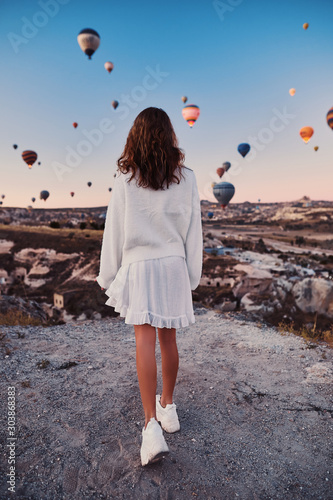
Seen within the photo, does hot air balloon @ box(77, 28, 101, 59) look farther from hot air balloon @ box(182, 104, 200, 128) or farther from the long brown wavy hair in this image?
the long brown wavy hair

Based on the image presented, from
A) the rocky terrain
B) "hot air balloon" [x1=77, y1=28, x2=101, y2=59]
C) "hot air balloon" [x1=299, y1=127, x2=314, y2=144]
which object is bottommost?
the rocky terrain

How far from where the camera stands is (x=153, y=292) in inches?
70.1

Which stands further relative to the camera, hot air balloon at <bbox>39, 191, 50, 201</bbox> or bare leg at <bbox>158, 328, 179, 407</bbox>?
hot air balloon at <bbox>39, 191, 50, 201</bbox>

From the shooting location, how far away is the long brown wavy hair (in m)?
1.76

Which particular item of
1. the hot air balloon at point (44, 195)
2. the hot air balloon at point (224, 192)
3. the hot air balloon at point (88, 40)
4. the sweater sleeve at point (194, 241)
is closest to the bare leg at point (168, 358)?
the sweater sleeve at point (194, 241)

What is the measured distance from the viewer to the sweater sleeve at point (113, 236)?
181 cm

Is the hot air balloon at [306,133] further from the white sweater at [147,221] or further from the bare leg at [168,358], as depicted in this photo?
the bare leg at [168,358]

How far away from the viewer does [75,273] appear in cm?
3378

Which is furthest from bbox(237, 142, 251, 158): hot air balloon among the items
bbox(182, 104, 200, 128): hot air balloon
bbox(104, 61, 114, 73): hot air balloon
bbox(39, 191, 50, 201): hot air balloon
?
bbox(39, 191, 50, 201): hot air balloon

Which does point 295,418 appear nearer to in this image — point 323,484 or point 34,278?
point 323,484

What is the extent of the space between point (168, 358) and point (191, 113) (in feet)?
83.1

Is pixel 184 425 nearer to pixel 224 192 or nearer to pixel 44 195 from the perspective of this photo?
pixel 224 192

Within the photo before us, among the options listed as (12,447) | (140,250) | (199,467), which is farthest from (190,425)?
(140,250)

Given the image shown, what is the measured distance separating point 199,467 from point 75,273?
33712 mm
